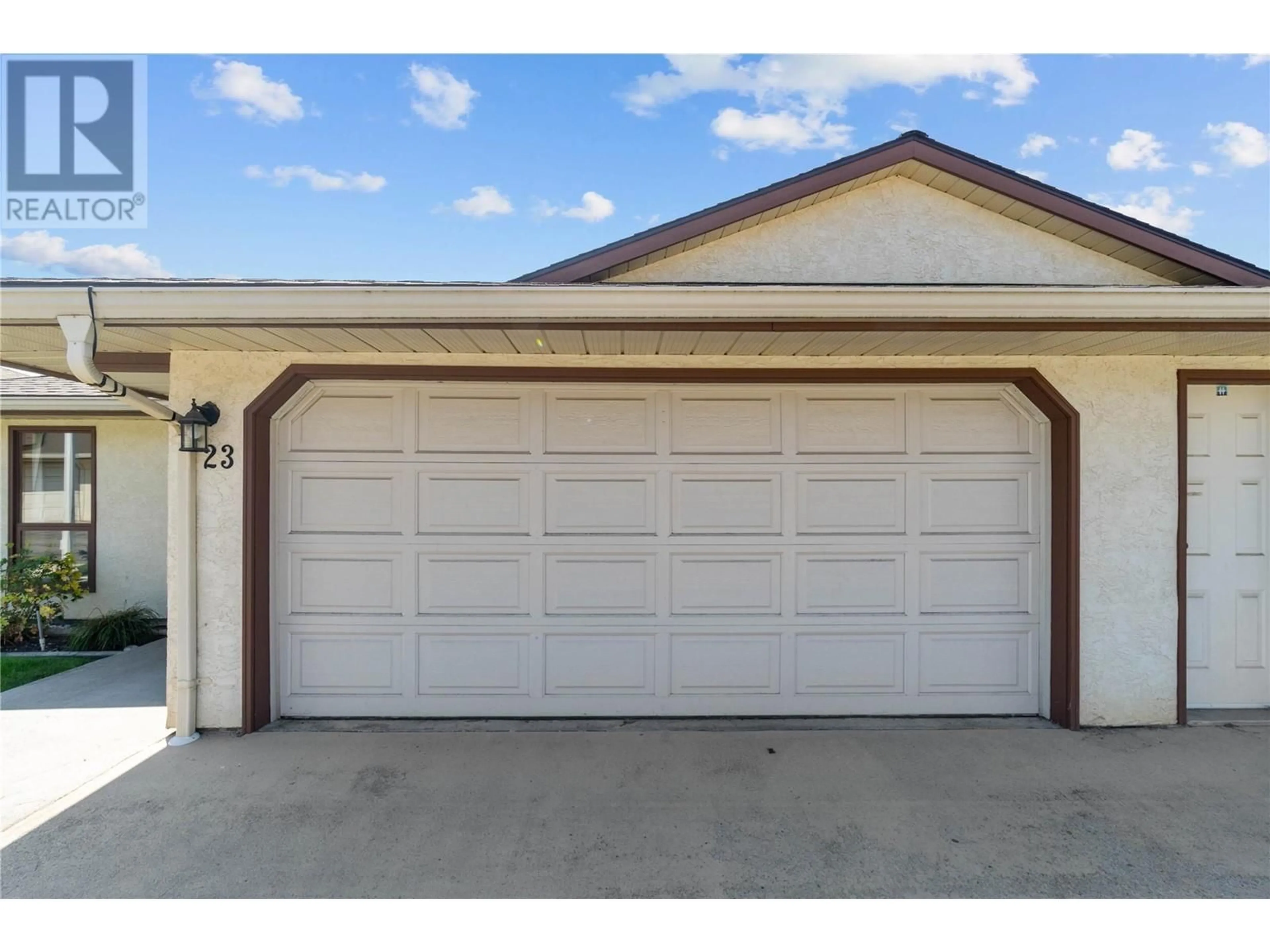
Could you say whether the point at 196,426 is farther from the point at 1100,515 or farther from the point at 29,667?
the point at 1100,515

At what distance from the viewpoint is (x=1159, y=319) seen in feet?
9.50

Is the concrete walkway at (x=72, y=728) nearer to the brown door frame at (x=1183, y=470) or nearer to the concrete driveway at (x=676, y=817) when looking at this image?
the concrete driveway at (x=676, y=817)

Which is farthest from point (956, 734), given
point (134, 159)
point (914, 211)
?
point (134, 159)

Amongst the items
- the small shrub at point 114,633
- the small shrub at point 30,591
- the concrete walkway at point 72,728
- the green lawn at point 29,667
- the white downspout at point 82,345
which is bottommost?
the green lawn at point 29,667

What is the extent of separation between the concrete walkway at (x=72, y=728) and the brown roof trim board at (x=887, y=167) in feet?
13.1

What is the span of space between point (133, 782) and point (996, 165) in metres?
6.60

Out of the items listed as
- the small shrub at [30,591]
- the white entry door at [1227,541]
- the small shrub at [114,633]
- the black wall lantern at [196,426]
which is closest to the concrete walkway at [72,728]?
the small shrub at [114,633]

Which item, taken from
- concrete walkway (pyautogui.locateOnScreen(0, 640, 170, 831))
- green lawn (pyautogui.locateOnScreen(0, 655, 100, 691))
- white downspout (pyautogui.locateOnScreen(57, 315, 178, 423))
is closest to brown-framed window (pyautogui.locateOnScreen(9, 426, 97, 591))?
green lawn (pyautogui.locateOnScreen(0, 655, 100, 691))

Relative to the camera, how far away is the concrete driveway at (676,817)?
2.43 meters

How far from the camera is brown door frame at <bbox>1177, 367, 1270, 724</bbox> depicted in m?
3.82

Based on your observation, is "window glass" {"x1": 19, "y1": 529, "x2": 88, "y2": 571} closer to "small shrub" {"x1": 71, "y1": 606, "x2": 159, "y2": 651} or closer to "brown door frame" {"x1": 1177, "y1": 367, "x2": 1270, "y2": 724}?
"small shrub" {"x1": 71, "y1": 606, "x2": 159, "y2": 651}

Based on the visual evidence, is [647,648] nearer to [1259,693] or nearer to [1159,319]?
[1159,319]

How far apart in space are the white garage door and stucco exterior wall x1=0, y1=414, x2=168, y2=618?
3.90 meters

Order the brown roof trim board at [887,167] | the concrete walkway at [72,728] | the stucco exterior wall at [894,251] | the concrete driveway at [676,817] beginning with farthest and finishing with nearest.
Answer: the stucco exterior wall at [894,251] → the brown roof trim board at [887,167] → the concrete walkway at [72,728] → the concrete driveway at [676,817]
